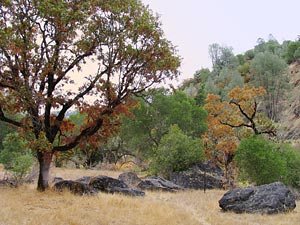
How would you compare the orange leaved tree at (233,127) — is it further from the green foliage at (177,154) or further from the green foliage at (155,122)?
the green foliage at (155,122)

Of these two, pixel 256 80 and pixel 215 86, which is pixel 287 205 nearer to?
pixel 256 80

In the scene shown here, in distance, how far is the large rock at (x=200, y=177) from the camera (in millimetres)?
24719

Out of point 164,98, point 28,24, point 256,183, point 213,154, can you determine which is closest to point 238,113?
point 213,154

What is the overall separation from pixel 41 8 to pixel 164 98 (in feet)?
82.0

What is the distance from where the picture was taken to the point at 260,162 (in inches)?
769

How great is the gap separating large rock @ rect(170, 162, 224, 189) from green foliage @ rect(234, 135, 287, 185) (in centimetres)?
435

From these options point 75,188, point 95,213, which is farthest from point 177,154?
point 95,213

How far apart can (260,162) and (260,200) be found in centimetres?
566

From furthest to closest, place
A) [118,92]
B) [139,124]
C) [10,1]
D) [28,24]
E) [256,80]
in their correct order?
[256,80] < [139,124] < [118,92] < [28,24] < [10,1]

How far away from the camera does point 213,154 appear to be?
26.2 meters

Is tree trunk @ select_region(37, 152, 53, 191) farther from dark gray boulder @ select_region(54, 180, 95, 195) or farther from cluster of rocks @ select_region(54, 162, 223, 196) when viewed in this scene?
cluster of rocks @ select_region(54, 162, 223, 196)

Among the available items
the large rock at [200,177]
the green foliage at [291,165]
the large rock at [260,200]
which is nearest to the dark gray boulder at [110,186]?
the large rock at [260,200]

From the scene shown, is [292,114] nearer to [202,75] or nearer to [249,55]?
[202,75]

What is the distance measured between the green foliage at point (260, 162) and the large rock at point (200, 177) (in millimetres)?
Result: 4350
